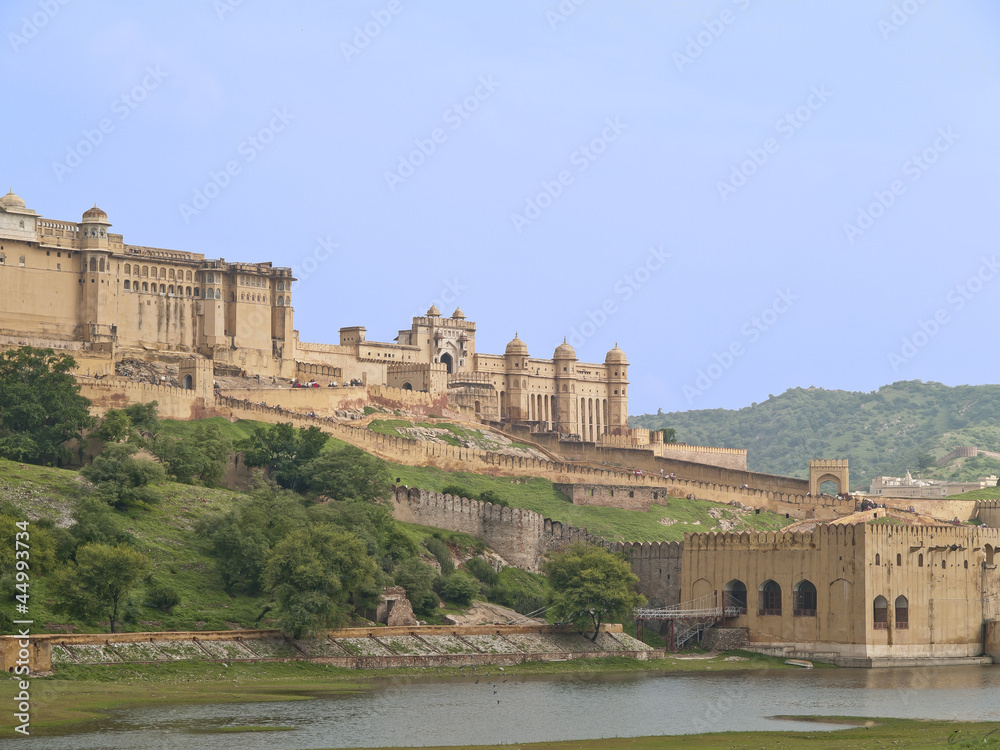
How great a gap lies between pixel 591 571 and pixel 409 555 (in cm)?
780

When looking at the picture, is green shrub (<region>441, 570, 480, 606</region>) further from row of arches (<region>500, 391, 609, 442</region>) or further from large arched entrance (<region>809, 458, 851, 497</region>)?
row of arches (<region>500, 391, 609, 442</region>)

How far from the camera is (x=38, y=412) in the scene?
7781 cm

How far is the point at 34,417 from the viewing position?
77.4 meters

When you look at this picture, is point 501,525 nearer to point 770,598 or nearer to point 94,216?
point 770,598

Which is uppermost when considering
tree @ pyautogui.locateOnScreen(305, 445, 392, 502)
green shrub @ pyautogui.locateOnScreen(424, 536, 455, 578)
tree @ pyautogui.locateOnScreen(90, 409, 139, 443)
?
tree @ pyautogui.locateOnScreen(90, 409, 139, 443)

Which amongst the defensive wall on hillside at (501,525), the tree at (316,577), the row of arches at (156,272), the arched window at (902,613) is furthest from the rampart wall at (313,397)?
the arched window at (902,613)

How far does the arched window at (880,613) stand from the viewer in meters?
67.8

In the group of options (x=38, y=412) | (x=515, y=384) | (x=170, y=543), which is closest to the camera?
(x=170, y=543)

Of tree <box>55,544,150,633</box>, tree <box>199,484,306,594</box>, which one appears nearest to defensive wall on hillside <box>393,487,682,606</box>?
tree <box>199,484,306,594</box>

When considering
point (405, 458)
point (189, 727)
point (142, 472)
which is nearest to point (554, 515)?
point (405, 458)

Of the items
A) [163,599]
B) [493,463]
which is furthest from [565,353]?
[163,599]

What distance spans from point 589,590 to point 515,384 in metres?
64.5

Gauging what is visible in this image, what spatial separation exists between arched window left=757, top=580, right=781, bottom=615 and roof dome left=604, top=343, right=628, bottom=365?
67.6 metres

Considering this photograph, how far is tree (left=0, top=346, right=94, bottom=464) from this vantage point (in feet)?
248
